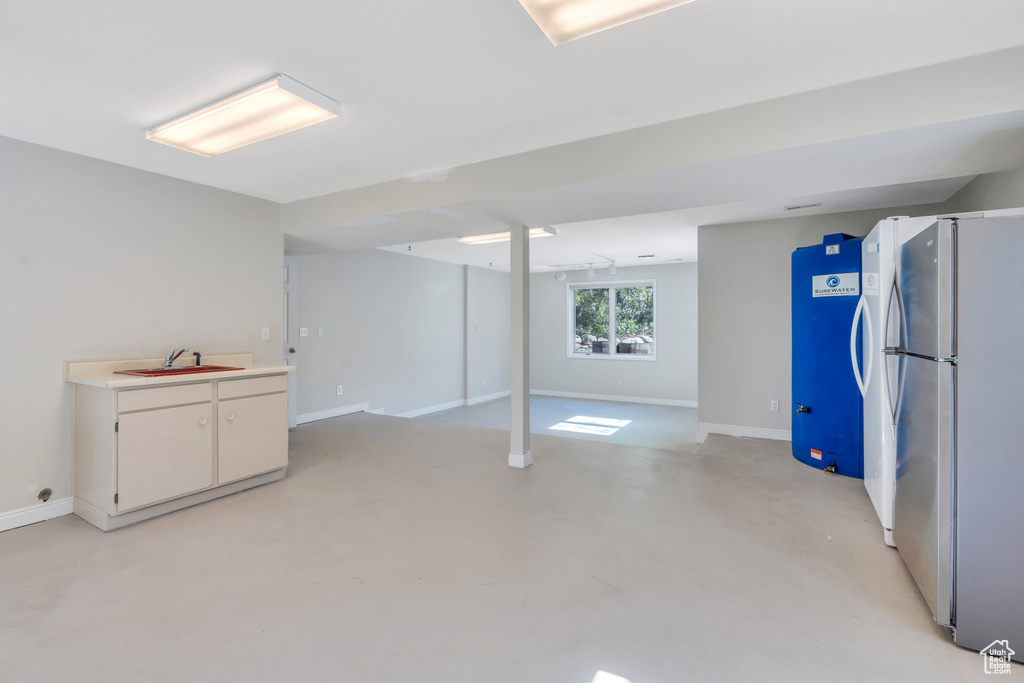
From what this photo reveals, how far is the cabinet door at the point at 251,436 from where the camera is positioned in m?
3.22

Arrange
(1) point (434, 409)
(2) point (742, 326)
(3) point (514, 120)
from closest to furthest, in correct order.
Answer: (3) point (514, 120) < (2) point (742, 326) < (1) point (434, 409)

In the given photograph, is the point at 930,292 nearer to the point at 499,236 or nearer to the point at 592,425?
the point at 499,236

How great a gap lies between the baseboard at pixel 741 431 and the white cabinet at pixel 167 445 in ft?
14.3

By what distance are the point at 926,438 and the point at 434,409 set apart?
6812 millimetres

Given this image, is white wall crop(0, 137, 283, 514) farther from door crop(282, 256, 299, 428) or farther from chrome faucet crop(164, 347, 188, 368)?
door crop(282, 256, 299, 428)

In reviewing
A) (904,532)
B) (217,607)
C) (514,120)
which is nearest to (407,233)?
(514,120)

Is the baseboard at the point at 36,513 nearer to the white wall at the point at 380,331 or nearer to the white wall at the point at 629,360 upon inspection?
the white wall at the point at 380,331

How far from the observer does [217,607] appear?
1.99 metres

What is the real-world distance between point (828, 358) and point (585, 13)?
3596 mm

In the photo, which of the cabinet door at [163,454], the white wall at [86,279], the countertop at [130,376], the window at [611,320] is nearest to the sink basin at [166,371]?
the countertop at [130,376]

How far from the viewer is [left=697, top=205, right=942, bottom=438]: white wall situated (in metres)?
4.89

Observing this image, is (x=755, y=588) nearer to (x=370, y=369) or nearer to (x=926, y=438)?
(x=926, y=438)

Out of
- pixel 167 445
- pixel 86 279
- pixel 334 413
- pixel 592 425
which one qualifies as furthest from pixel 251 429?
pixel 592 425

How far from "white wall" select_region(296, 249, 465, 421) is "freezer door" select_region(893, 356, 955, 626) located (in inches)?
221
